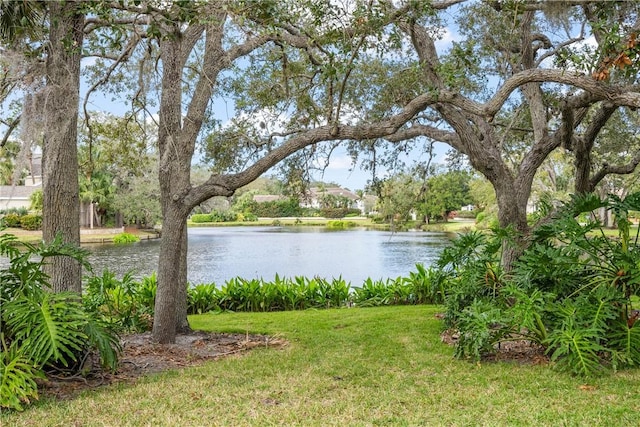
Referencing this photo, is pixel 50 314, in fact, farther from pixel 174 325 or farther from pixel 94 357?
pixel 174 325

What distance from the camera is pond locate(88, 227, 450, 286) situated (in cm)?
1484

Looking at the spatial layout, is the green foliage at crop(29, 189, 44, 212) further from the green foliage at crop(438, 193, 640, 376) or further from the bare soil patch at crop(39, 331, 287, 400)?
the green foliage at crop(438, 193, 640, 376)

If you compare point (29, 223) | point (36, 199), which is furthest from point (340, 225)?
point (29, 223)


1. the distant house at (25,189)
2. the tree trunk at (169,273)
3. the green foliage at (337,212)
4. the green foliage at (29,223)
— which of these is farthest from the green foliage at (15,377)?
the green foliage at (337,212)

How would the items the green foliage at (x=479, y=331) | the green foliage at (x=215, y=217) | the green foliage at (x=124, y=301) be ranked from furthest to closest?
the green foliage at (x=215, y=217)
the green foliage at (x=124, y=301)
the green foliage at (x=479, y=331)

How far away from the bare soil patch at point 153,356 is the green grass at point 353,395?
24 cm

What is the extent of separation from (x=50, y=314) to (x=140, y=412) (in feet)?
3.29

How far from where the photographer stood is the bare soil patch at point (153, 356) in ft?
12.8

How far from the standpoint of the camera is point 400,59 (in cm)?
787

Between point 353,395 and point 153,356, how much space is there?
89.2 inches

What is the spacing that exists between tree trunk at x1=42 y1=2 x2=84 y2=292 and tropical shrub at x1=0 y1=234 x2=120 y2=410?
26.0 inches

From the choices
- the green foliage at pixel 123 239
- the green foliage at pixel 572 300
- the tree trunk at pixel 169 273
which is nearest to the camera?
the green foliage at pixel 572 300

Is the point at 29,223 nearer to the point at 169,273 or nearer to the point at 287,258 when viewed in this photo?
the point at 287,258

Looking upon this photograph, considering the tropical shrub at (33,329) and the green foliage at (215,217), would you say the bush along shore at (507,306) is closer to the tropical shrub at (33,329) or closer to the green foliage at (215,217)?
the tropical shrub at (33,329)
